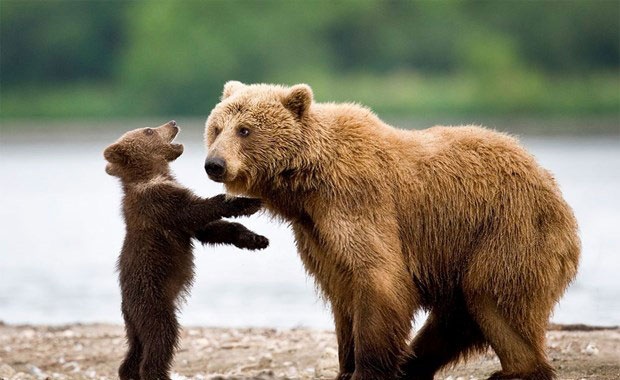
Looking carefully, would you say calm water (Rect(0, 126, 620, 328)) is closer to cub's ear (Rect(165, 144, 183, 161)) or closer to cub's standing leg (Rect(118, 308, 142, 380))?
cub's ear (Rect(165, 144, 183, 161))

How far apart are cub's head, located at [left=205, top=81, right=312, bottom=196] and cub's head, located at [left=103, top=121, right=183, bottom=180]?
80 cm

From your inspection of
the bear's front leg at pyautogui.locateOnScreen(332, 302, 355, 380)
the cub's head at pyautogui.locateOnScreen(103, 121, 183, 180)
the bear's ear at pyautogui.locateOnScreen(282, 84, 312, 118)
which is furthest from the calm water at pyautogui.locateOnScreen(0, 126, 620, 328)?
the bear's ear at pyautogui.locateOnScreen(282, 84, 312, 118)

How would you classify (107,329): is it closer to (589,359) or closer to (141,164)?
(141,164)

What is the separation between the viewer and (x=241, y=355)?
9898 millimetres

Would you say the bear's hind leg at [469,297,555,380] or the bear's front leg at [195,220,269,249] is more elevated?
the bear's front leg at [195,220,269,249]

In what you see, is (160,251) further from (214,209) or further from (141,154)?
(141,154)

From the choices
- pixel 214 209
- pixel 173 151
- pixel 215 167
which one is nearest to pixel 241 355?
pixel 173 151

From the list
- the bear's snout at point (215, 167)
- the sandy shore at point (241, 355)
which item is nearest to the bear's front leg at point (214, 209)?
the bear's snout at point (215, 167)

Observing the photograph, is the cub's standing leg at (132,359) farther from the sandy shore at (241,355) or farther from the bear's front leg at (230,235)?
the bear's front leg at (230,235)

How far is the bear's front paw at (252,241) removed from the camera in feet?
26.1

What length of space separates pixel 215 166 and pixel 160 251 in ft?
3.14

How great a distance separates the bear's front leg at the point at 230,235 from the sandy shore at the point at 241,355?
3.01 feet

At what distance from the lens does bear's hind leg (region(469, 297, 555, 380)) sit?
7730mm

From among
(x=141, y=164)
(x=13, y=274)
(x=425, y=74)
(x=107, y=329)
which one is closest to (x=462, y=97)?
(x=425, y=74)
